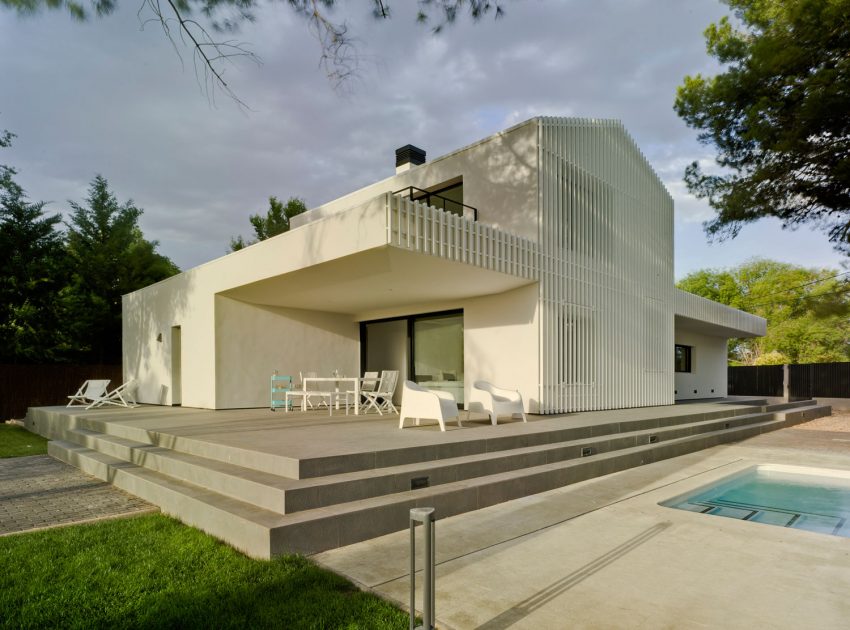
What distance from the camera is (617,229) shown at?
12156mm

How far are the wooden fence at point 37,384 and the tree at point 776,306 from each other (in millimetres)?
34664

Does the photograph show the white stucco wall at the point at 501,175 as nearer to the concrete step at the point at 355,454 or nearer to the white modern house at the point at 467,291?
the white modern house at the point at 467,291

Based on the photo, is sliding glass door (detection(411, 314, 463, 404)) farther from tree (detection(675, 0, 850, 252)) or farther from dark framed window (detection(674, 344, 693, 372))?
dark framed window (detection(674, 344, 693, 372))

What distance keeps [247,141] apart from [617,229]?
852cm

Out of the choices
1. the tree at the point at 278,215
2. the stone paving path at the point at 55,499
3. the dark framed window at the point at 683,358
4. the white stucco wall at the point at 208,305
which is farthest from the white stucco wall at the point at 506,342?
the tree at the point at 278,215

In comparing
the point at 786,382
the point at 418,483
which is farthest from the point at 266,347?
the point at 786,382

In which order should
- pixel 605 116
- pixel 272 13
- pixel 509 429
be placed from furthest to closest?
1. pixel 605 116
2. pixel 509 429
3. pixel 272 13

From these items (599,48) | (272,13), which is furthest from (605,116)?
(272,13)

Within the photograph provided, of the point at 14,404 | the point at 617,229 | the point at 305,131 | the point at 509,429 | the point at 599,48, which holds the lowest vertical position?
the point at 14,404

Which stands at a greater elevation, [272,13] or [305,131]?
[305,131]

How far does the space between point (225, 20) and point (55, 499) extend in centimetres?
531

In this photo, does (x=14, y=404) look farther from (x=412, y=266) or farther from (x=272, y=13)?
(x=272, y=13)

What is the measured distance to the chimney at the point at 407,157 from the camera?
14.3 meters

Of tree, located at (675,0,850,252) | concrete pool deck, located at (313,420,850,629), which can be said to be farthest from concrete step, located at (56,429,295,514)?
tree, located at (675,0,850,252)
